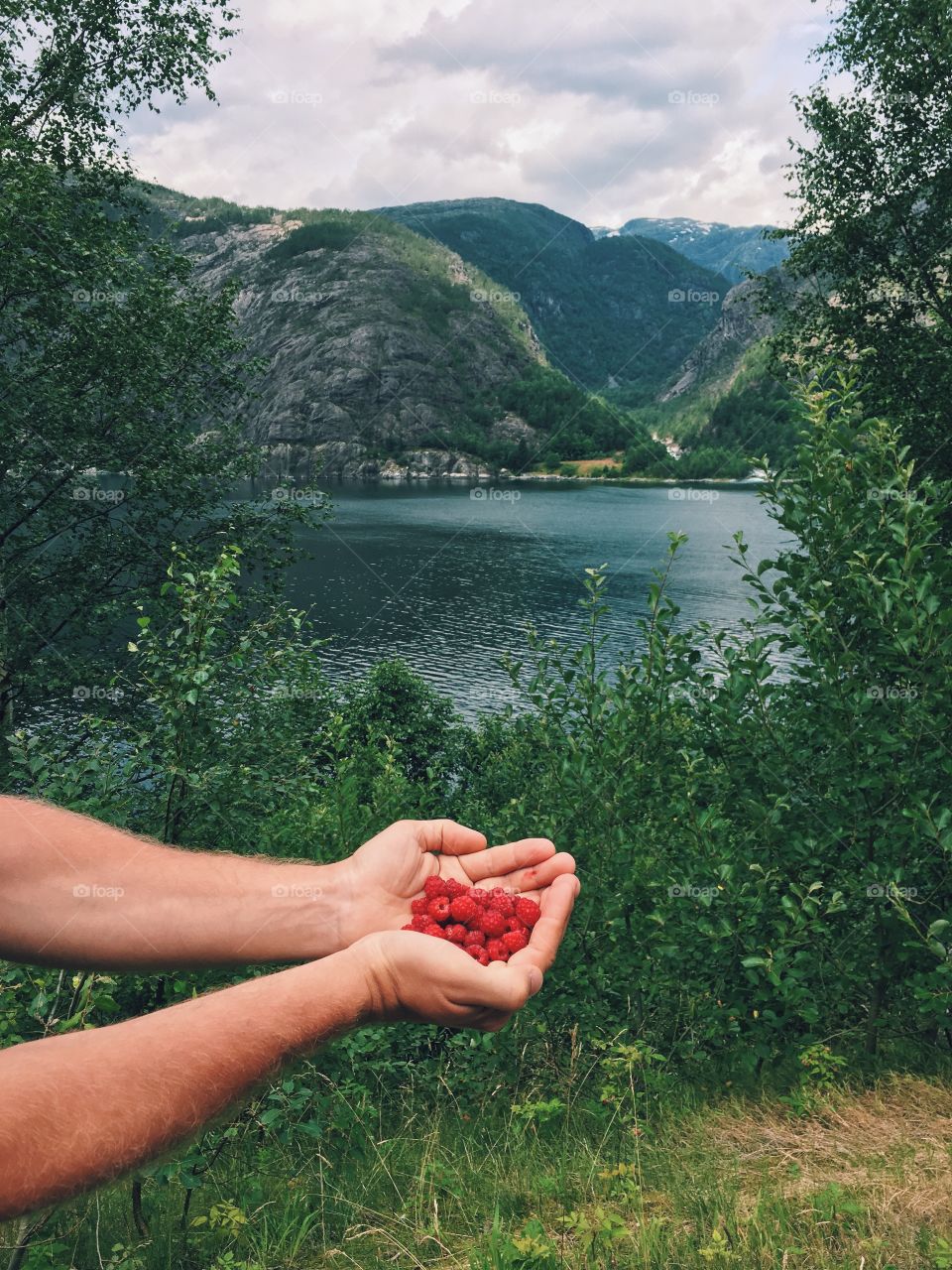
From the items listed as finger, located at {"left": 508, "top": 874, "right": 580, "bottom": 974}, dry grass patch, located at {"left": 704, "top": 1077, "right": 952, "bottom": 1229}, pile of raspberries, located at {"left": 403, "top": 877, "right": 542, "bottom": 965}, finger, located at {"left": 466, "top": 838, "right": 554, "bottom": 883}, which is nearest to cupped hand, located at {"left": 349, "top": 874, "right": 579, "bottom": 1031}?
finger, located at {"left": 508, "top": 874, "right": 580, "bottom": 974}

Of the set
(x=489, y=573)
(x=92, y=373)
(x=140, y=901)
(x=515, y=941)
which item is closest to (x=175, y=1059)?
(x=140, y=901)

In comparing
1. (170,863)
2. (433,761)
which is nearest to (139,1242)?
(170,863)

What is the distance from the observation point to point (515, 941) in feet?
10.8

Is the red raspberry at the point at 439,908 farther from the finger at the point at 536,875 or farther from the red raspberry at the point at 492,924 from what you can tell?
the finger at the point at 536,875

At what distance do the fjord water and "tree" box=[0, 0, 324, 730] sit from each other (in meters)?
12.4

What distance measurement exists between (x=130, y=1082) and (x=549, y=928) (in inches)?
76.8

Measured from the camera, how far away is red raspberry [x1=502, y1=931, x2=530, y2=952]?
326 centimetres

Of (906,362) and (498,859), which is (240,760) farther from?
→ (906,362)

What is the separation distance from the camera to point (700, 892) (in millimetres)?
4742

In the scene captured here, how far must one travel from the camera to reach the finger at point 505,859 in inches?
151

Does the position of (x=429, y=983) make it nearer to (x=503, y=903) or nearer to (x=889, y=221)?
(x=503, y=903)

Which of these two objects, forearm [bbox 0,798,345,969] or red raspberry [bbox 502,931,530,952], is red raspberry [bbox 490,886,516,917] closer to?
red raspberry [bbox 502,931,530,952]

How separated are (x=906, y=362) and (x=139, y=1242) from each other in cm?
1874

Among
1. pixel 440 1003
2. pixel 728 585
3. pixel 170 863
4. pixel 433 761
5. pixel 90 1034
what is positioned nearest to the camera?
pixel 90 1034
